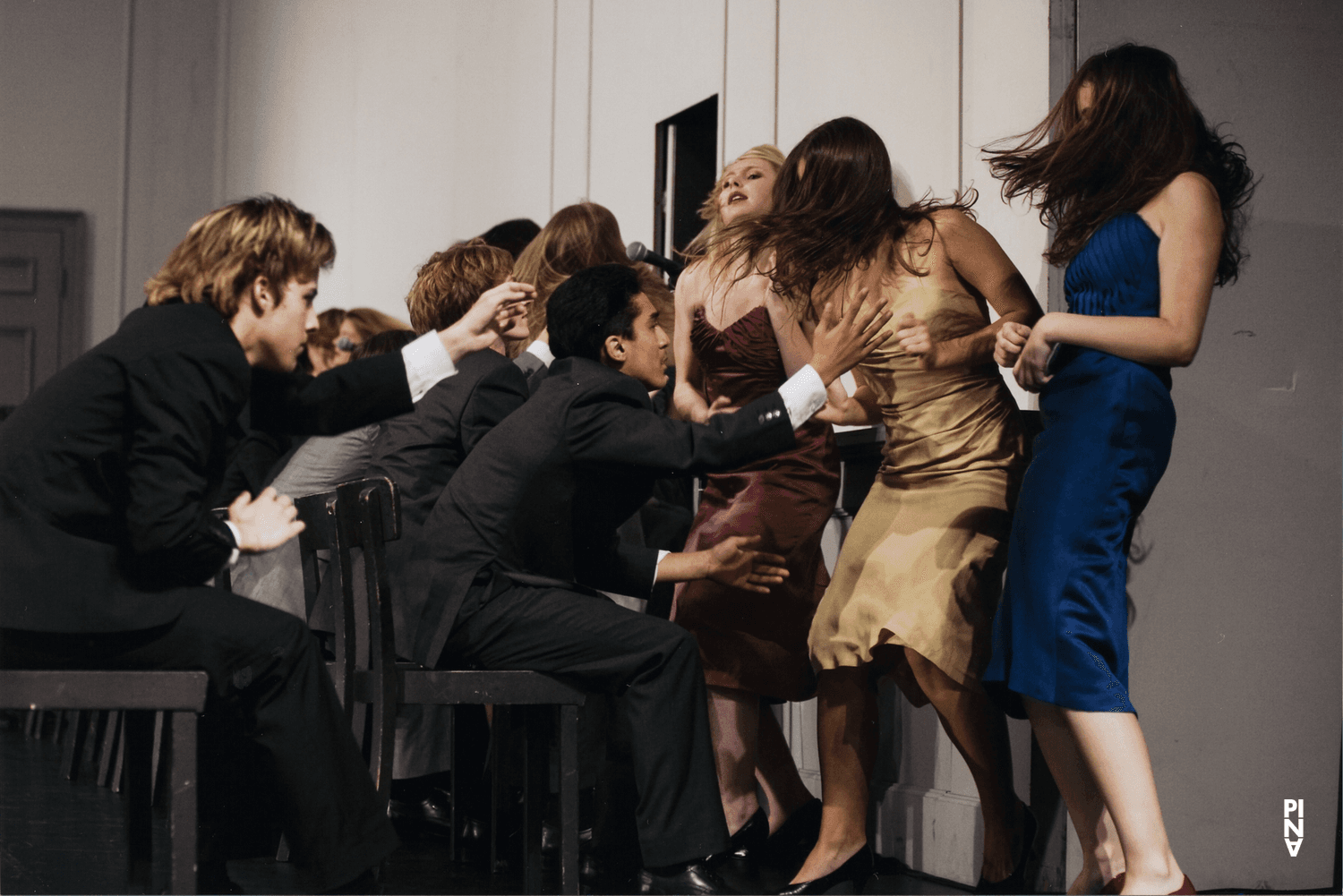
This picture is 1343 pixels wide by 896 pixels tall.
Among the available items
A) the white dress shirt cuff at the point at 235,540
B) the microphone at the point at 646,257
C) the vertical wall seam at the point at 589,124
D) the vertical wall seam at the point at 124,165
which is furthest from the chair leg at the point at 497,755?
the vertical wall seam at the point at 124,165

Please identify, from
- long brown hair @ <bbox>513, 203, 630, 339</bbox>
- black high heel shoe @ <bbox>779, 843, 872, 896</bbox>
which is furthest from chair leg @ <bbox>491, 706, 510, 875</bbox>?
long brown hair @ <bbox>513, 203, 630, 339</bbox>

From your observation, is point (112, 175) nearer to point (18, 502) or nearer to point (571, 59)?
point (571, 59)

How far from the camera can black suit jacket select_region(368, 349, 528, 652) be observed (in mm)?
2928

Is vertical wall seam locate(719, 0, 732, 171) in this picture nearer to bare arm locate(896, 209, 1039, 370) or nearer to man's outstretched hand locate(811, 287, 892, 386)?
bare arm locate(896, 209, 1039, 370)

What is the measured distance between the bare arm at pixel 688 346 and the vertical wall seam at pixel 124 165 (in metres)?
6.65

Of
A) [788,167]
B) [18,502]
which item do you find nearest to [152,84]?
[788,167]

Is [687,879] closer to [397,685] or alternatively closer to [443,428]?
[397,685]

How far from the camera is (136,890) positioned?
2.30m

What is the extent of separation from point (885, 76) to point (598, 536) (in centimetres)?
160

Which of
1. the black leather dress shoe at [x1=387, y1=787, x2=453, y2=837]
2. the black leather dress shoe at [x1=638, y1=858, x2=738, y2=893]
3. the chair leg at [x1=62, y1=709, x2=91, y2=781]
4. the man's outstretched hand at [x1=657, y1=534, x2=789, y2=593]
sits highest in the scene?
the man's outstretched hand at [x1=657, y1=534, x2=789, y2=593]

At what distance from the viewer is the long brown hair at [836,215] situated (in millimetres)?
2719

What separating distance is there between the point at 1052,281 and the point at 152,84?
7.81m

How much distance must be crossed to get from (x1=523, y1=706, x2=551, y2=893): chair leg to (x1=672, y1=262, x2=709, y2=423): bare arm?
2.64 feet

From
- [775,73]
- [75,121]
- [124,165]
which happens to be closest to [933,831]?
[775,73]
